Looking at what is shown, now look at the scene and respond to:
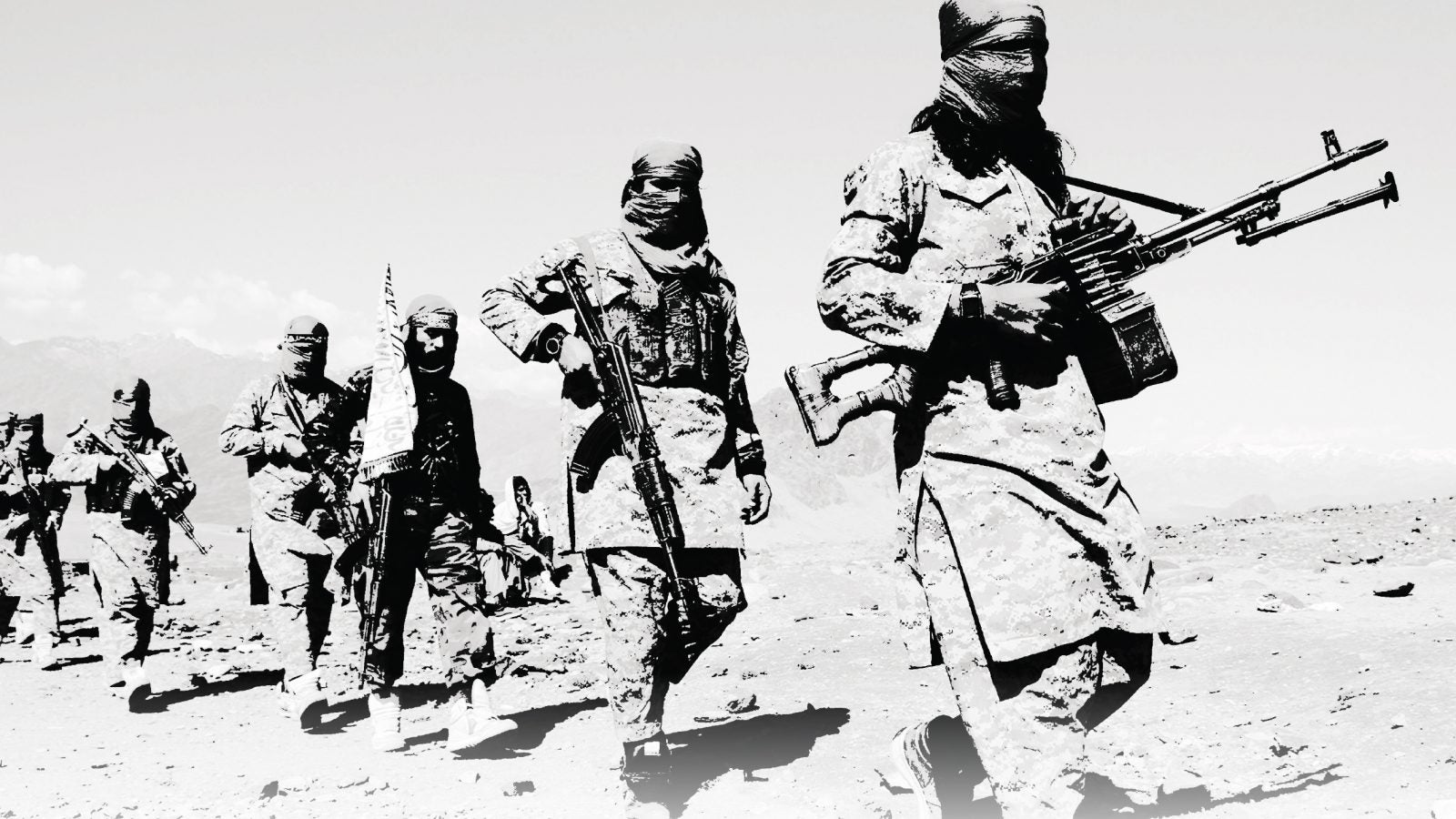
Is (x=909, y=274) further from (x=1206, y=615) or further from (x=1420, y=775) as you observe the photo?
(x=1206, y=615)

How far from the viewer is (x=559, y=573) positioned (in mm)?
13781

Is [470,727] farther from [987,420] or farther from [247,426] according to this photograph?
[987,420]

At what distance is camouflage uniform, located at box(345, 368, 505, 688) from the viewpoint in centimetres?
597

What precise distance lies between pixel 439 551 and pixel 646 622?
83.0 inches

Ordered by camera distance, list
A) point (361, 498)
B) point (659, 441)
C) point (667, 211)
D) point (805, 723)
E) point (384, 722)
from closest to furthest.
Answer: point (659, 441), point (667, 211), point (805, 723), point (384, 722), point (361, 498)

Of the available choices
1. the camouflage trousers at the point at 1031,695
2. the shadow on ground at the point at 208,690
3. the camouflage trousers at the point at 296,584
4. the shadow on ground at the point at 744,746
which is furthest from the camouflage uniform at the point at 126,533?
the camouflage trousers at the point at 1031,695

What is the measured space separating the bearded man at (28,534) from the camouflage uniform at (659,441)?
8908 millimetres

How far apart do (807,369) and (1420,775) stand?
2.84m

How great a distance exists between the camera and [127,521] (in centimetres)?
857

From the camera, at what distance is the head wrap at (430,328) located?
19.6 feet

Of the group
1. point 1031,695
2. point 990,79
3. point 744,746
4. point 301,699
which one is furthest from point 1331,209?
point 301,699

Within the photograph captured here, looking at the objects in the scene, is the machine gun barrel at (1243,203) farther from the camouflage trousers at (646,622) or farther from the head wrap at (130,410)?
the head wrap at (130,410)

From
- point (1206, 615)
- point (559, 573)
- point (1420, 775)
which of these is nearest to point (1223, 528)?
point (1206, 615)

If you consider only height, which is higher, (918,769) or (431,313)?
(431,313)
